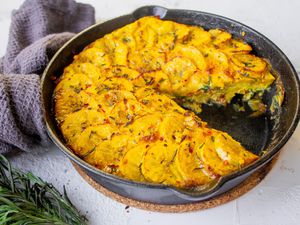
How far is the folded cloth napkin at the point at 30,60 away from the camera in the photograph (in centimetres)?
227

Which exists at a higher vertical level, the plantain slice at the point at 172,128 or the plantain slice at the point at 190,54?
the plantain slice at the point at 190,54

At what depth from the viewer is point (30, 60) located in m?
2.58

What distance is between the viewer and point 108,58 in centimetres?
264

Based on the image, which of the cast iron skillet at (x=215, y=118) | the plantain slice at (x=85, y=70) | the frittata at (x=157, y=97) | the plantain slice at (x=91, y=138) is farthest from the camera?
the plantain slice at (x=85, y=70)

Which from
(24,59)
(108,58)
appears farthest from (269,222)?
(24,59)

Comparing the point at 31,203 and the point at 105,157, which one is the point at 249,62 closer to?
the point at 105,157

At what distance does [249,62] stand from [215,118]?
38 centimetres

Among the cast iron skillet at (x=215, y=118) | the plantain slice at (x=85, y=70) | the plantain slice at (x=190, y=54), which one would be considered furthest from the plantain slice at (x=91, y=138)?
the plantain slice at (x=190, y=54)

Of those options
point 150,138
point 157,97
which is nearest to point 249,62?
point 157,97

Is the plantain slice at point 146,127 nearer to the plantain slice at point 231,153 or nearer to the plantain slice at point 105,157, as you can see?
the plantain slice at point 105,157

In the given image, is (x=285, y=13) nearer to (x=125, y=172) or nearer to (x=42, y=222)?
(x=125, y=172)

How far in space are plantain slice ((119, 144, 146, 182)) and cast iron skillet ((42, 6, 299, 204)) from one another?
2.4 inches

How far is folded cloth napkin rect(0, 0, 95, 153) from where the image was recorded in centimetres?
227

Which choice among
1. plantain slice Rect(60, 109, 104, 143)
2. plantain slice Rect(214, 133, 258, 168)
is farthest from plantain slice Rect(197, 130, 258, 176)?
plantain slice Rect(60, 109, 104, 143)
